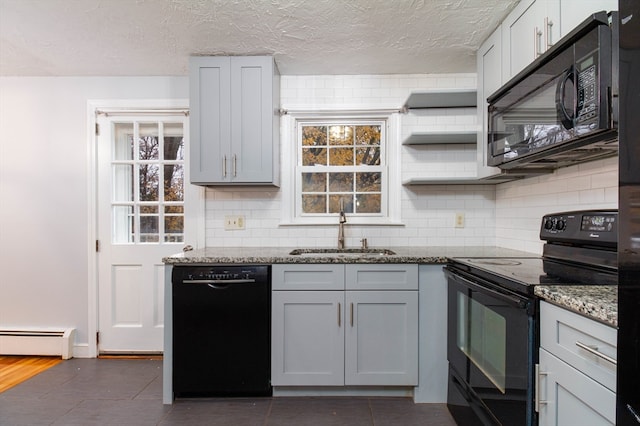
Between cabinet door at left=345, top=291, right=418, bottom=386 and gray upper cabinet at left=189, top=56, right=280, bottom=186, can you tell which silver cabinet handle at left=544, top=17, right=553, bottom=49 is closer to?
cabinet door at left=345, top=291, right=418, bottom=386

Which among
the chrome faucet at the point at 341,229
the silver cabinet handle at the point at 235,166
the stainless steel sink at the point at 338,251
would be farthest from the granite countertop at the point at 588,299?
the silver cabinet handle at the point at 235,166

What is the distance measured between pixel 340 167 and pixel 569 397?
6.83 feet

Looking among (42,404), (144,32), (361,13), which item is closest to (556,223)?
(361,13)

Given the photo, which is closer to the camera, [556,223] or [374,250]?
[556,223]

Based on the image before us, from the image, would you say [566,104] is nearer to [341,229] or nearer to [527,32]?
[527,32]

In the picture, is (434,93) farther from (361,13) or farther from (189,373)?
(189,373)

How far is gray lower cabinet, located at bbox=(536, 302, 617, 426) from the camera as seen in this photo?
88 centimetres

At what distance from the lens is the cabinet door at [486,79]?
205cm

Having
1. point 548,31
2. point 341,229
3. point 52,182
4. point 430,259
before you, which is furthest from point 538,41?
point 52,182

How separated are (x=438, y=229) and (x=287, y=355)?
4.86ft

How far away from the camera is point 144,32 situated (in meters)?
2.14

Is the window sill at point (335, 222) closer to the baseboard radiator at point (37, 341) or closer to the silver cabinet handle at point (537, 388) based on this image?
the silver cabinet handle at point (537, 388)

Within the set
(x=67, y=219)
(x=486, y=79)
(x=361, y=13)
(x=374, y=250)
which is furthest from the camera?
(x=67, y=219)

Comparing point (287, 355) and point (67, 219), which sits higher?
point (67, 219)
